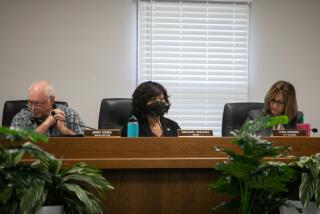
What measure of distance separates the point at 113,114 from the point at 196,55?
4.27ft

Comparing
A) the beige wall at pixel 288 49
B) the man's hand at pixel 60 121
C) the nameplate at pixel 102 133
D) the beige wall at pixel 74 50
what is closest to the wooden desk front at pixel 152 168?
the nameplate at pixel 102 133

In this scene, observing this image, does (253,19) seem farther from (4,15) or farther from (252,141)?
(252,141)

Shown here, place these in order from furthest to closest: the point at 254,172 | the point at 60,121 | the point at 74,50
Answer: the point at 74,50 → the point at 60,121 → the point at 254,172

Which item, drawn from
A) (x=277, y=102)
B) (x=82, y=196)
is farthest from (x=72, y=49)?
(x=82, y=196)

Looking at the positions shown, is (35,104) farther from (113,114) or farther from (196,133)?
(196,133)

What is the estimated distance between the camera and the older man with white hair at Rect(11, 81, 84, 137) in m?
3.38

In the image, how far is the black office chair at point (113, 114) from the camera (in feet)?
11.8

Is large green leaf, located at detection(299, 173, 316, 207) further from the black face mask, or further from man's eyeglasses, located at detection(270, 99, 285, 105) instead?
man's eyeglasses, located at detection(270, 99, 285, 105)

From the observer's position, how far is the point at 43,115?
353 centimetres

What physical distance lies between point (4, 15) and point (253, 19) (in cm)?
220

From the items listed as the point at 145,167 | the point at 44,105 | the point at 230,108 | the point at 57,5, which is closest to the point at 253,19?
the point at 230,108

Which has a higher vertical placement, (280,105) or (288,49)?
(288,49)

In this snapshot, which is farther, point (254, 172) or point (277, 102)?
point (277, 102)

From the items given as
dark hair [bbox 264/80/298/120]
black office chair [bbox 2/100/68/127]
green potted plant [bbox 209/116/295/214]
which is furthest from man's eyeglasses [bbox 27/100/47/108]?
green potted plant [bbox 209/116/295/214]
